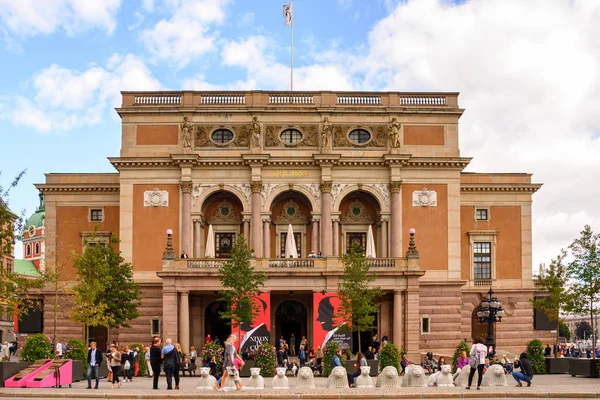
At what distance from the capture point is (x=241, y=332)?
5803 centimetres

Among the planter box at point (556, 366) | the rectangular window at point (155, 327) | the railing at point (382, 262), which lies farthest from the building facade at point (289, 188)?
the planter box at point (556, 366)

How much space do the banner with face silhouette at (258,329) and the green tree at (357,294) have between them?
4.81 m

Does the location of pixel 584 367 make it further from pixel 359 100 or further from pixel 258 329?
pixel 359 100

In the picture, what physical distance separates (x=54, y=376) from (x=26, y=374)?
115 cm

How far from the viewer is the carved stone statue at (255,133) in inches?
2549

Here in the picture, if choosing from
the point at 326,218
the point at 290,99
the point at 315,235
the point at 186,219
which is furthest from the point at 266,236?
the point at 290,99

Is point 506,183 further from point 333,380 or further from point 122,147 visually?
point 333,380

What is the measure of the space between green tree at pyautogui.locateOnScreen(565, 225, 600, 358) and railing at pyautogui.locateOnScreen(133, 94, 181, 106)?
29856 mm

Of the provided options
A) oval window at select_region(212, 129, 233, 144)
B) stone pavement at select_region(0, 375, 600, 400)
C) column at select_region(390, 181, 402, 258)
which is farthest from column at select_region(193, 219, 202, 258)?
stone pavement at select_region(0, 375, 600, 400)

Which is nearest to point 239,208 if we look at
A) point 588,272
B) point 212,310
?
point 212,310

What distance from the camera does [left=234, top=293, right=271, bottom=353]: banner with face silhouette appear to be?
57719 mm

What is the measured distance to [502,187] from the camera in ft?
227

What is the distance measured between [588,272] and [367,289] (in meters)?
13.1

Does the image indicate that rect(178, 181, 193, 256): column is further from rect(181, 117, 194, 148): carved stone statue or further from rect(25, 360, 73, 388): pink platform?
rect(25, 360, 73, 388): pink platform
